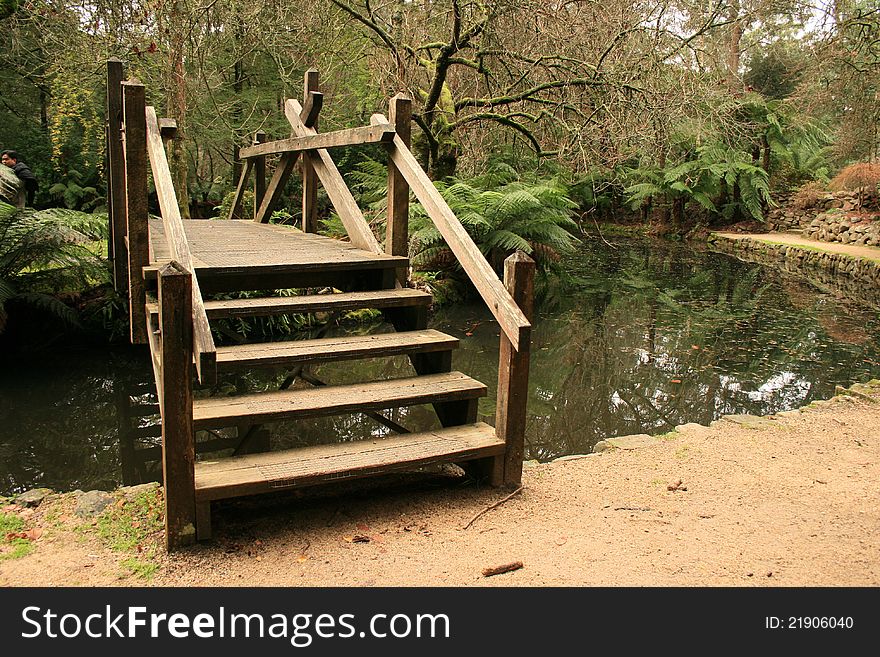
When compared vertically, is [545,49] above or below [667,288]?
above

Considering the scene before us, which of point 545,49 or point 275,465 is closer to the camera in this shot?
point 275,465

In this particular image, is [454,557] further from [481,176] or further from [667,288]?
[667,288]

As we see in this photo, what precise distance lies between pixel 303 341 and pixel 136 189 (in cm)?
142

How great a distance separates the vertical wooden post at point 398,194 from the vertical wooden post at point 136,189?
1.58m

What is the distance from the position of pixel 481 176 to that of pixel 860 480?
9.58 m

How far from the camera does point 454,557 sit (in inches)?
125

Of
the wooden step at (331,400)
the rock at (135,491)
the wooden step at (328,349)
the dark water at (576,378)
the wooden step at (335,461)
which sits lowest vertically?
the dark water at (576,378)

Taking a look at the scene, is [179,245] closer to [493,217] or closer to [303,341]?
[303,341]

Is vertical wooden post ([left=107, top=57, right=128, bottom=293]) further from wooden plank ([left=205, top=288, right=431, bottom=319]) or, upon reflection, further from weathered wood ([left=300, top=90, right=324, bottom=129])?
wooden plank ([left=205, top=288, right=431, bottom=319])

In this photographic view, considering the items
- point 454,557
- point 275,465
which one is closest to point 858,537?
point 454,557

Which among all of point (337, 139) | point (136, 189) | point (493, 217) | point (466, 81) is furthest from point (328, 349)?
point (466, 81)

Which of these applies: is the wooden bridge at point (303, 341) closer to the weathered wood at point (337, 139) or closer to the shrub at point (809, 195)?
the weathered wood at point (337, 139)

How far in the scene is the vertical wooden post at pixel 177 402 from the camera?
3.05 metres

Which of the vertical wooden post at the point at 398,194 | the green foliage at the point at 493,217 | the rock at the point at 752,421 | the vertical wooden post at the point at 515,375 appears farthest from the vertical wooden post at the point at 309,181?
the rock at the point at 752,421
